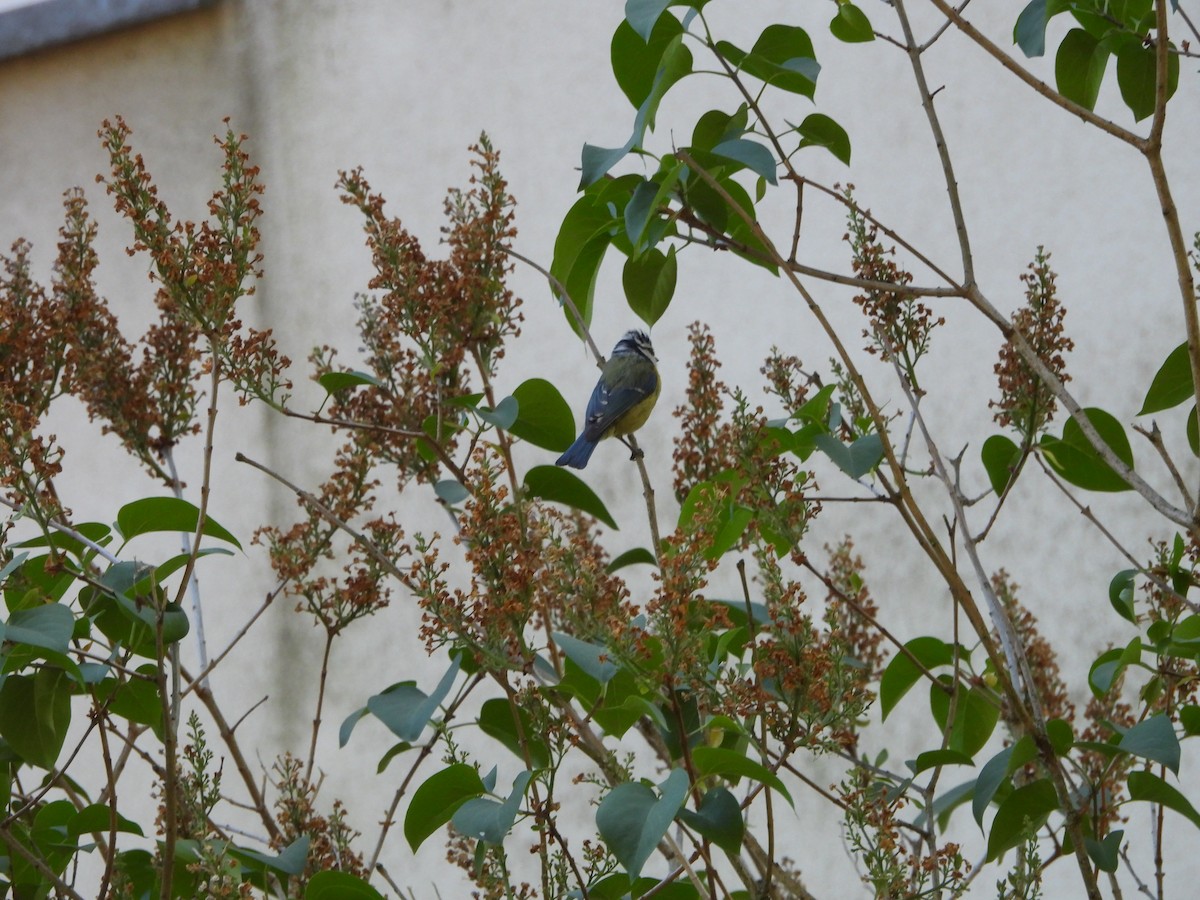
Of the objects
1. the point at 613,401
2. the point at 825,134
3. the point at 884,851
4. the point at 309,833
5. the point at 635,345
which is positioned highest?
the point at 635,345

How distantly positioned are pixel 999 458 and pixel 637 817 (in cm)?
47

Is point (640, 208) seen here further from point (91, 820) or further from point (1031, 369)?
point (91, 820)

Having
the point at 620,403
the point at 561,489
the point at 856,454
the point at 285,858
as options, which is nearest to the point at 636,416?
the point at 620,403

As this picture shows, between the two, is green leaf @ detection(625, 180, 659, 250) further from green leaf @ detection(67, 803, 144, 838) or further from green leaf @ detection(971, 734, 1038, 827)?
green leaf @ detection(67, 803, 144, 838)

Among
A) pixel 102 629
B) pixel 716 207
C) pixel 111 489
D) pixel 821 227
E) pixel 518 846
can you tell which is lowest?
pixel 102 629

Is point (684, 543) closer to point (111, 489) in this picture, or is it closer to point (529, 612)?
point (529, 612)

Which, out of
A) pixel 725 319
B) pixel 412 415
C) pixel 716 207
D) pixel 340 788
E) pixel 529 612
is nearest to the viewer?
pixel 529 612

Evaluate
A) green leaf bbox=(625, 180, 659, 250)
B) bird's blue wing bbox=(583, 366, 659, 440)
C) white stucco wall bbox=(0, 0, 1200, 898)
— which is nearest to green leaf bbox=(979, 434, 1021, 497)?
green leaf bbox=(625, 180, 659, 250)

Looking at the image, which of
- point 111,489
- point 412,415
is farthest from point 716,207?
point 111,489

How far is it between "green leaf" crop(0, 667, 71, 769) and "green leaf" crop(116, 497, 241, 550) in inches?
4.5

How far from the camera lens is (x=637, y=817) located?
25.9 inches

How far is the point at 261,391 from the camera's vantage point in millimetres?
816

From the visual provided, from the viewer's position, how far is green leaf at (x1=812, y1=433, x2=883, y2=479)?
0.88 metres

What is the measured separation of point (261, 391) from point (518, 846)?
214 centimetres
